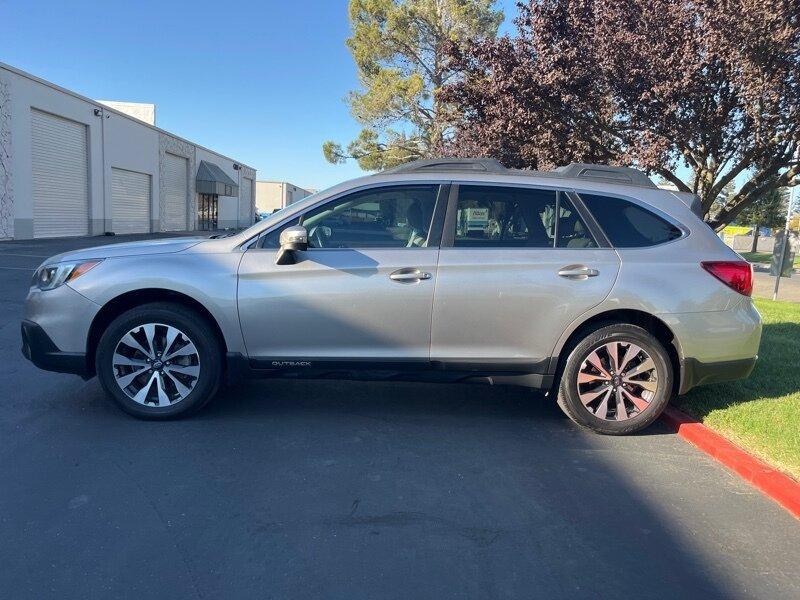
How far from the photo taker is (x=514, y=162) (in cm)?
1209

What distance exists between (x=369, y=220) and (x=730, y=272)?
267cm

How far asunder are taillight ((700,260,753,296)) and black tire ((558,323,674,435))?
0.64 m

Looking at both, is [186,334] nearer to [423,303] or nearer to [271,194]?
[423,303]

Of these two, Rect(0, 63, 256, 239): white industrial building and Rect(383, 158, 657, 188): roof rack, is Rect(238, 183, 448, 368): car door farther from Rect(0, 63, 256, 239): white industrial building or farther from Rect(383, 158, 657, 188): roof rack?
Rect(0, 63, 256, 239): white industrial building

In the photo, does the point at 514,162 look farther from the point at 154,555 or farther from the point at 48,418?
the point at 154,555

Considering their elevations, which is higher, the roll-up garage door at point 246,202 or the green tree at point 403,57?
the green tree at point 403,57

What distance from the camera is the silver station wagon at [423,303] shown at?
455cm

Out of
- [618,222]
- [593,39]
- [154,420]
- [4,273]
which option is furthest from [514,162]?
[4,273]

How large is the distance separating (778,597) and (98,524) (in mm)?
3235

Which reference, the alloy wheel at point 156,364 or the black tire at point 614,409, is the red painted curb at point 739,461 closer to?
the black tire at point 614,409

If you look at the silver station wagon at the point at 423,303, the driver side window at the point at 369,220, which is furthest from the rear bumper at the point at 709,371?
the driver side window at the point at 369,220

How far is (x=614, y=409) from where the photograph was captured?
473cm

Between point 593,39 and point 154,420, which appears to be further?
point 593,39

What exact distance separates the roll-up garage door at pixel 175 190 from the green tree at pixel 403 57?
46.1 feet
